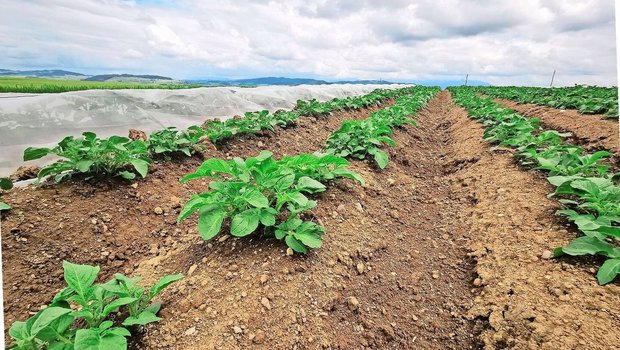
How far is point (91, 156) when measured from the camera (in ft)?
9.61

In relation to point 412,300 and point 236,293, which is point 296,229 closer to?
point 236,293

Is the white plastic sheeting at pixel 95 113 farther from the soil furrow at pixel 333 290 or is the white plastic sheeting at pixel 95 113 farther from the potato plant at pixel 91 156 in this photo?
the soil furrow at pixel 333 290

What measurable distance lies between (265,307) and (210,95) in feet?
19.4

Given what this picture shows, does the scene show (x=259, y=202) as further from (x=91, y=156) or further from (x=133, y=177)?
(x=91, y=156)

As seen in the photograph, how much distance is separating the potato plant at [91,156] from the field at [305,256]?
0.05 ft

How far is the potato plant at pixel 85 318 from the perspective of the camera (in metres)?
1.20

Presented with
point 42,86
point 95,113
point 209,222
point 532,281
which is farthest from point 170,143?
Answer: point 42,86

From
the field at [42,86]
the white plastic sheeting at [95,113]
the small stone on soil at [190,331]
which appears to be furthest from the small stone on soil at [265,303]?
the field at [42,86]

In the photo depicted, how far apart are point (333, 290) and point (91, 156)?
8.22ft

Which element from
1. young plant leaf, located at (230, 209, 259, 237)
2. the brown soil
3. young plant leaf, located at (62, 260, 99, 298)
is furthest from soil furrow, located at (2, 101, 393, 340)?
the brown soil

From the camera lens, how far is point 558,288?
1632 millimetres

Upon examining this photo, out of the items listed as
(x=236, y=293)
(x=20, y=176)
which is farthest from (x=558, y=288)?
(x=20, y=176)

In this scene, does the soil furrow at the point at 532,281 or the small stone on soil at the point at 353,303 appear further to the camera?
the small stone on soil at the point at 353,303

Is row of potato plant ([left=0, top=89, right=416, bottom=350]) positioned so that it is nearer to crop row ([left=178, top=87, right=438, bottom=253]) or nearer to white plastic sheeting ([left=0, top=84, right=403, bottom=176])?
crop row ([left=178, top=87, right=438, bottom=253])
